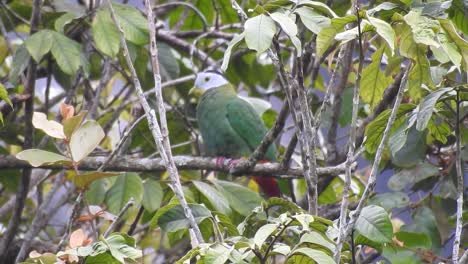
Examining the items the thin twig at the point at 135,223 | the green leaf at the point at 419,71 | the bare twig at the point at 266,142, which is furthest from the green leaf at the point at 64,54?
the green leaf at the point at 419,71

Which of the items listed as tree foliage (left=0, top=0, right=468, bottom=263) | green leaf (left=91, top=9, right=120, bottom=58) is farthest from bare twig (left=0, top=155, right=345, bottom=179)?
green leaf (left=91, top=9, right=120, bottom=58)

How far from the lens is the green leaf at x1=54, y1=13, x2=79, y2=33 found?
270 cm

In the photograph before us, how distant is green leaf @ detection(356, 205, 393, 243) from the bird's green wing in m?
2.03

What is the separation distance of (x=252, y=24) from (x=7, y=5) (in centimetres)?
180

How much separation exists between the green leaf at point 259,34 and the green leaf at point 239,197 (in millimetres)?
1020

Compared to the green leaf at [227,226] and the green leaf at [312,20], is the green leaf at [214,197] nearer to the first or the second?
the green leaf at [227,226]

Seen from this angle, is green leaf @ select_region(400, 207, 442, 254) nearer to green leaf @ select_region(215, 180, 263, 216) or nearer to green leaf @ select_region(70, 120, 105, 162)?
green leaf @ select_region(215, 180, 263, 216)

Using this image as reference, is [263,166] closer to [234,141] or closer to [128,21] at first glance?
[128,21]

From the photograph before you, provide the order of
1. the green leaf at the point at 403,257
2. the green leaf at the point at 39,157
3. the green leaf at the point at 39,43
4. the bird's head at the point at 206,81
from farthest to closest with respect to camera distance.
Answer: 1. the bird's head at the point at 206,81
2. the green leaf at the point at 39,43
3. the green leaf at the point at 403,257
4. the green leaf at the point at 39,157

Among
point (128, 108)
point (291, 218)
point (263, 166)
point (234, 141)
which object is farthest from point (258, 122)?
point (291, 218)

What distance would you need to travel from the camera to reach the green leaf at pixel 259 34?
1.59 m

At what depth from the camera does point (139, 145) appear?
3.30 m

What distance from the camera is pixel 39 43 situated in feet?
8.45

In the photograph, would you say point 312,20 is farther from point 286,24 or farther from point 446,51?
point 446,51
